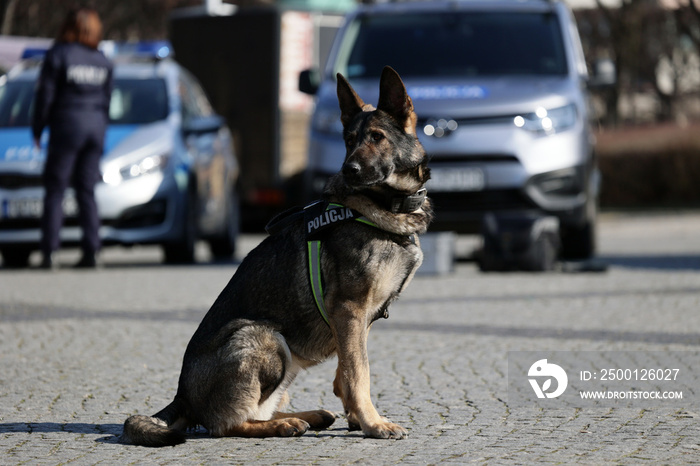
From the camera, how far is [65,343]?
746 cm

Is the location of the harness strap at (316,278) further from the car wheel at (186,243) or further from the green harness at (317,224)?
the car wheel at (186,243)

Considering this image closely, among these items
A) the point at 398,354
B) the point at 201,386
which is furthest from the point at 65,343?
the point at 201,386

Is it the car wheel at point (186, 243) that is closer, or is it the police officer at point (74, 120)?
the police officer at point (74, 120)

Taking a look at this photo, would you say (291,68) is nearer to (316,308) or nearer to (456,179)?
(456,179)

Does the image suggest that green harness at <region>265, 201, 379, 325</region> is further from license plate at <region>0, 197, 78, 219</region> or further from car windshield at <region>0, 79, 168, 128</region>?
car windshield at <region>0, 79, 168, 128</region>

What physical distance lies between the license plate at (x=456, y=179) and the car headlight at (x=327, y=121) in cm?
95

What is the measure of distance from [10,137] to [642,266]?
6355 mm

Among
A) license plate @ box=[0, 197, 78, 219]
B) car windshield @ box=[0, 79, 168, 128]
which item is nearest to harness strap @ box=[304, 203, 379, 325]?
license plate @ box=[0, 197, 78, 219]

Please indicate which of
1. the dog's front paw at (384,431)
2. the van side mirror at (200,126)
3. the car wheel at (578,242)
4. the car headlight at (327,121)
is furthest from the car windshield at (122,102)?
the dog's front paw at (384,431)

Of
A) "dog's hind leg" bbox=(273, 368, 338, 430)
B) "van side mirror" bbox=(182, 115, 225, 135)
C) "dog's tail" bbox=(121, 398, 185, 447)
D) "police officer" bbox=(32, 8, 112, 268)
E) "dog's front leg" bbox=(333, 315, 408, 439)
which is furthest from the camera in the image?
"van side mirror" bbox=(182, 115, 225, 135)

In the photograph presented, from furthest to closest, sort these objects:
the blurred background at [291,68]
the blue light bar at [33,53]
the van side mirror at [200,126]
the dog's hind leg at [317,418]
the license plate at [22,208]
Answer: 1. the blurred background at [291,68]
2. the blue light bar at [33,53]
3. the van side mirror at [200,126]
4. the license plate at [22,208]
5. the dog's hind leg at [317,418]

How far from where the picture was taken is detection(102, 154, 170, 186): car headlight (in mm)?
11969

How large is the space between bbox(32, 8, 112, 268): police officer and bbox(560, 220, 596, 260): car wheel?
14.8 feet

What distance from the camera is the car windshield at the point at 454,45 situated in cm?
1166
